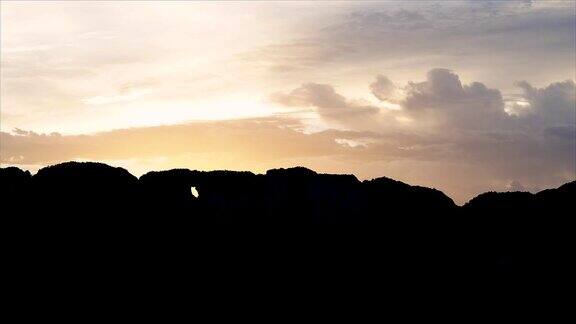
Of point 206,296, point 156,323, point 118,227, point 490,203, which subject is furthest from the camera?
point 490,203

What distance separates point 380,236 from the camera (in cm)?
12438

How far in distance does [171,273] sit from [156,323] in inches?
461

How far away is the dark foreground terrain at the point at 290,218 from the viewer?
113562mm

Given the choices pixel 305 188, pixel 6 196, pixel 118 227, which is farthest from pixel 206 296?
pixel 6 196

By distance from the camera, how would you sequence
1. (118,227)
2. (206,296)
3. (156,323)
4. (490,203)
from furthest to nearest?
(490,203), (118,227), (206,296), (156,323)

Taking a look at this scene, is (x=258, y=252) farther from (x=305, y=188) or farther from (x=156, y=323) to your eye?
(x=156, y=323)

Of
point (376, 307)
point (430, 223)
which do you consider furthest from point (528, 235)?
point (376, 307)

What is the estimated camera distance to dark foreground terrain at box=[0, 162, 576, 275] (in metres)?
114

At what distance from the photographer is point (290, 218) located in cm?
12462

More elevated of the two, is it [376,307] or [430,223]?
[430,223]

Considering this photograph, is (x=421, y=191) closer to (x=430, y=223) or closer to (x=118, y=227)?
(x=430, y=223)

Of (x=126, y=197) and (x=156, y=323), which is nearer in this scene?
(x=156, y=323)

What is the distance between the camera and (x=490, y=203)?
124m

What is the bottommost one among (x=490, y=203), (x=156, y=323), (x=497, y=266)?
(x=156, y=323)
